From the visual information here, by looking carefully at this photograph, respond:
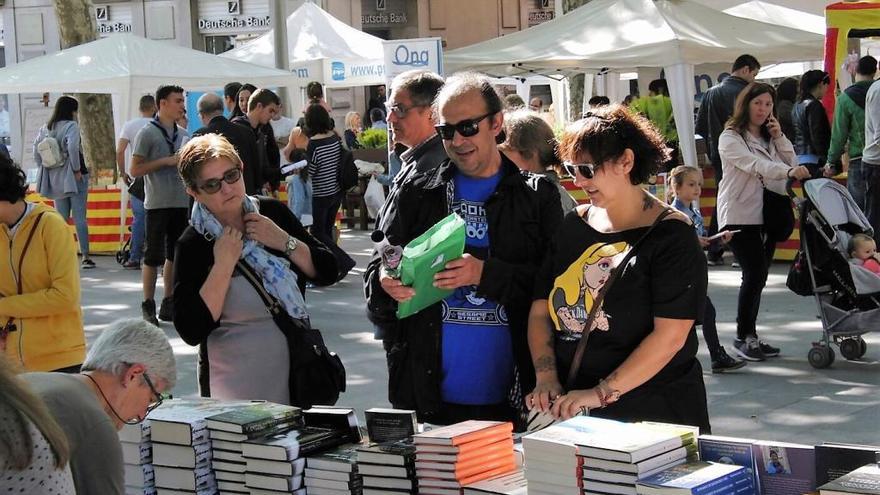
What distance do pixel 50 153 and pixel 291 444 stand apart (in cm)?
1217

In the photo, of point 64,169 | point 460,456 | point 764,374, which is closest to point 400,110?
point 460,456

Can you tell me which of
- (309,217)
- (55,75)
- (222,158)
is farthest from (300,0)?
(222,158)

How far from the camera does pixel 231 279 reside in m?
4.64

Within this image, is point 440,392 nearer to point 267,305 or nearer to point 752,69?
point 267,305

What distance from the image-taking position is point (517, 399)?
4.28 m

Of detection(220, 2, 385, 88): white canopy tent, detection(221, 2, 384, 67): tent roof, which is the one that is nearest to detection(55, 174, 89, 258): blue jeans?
detection(220, 2, 385, 88): white canopy tent

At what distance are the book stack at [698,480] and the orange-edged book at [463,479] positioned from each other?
57 centimetres

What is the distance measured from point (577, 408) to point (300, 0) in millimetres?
31123

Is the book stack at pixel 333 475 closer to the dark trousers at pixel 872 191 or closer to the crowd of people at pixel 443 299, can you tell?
the crowd of people at pixel 443 299

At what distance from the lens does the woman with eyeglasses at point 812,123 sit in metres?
13.7

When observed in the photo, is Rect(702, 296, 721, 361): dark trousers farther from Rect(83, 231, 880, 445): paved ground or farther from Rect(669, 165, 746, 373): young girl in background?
Rect(83, 231, 880, 445): paved ground

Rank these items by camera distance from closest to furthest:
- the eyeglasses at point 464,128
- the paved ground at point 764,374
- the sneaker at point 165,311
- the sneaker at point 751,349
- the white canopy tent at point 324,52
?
the eyeglasses at point 464,128 → the paved ground at point 764,374 → the sneaker at point 751,349 → the sneaker at point 165,311 → the white canopy tent at point 324,52

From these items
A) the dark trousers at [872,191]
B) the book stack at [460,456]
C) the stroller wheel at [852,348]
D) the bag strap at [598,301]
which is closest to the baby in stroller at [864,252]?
the stroller wheel at [852,348]

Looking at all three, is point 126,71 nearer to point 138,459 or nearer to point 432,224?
point 432,224
